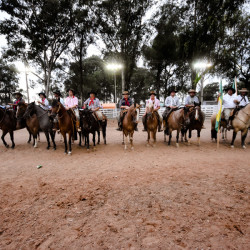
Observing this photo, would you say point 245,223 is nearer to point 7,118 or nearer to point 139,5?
point 7,118

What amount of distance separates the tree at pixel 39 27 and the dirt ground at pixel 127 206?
1783cm

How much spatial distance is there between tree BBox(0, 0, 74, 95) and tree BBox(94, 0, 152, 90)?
3827 millimetres

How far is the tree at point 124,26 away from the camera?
688 inches

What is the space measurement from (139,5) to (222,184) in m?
21.4

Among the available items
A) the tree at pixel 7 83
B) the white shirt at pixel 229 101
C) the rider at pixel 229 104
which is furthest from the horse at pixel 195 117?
the tree at pixel 7 83

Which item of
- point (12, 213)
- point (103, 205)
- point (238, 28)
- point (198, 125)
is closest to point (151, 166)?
point (103, 205)

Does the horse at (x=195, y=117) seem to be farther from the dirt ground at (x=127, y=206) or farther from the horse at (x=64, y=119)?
the horse at (x=64, y=119)

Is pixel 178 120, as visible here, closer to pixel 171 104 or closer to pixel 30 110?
pixel 171 104

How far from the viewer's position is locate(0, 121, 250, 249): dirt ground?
6.48 feet

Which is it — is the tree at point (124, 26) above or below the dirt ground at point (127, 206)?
above

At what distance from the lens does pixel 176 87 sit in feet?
101

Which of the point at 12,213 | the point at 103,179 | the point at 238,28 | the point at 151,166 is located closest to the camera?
the point at 12,213

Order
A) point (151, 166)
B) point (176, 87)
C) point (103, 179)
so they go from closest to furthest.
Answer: point (103, 179), point (151, 166), point (176, 87)

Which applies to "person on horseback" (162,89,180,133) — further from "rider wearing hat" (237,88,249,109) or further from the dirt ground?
the dirt ground
